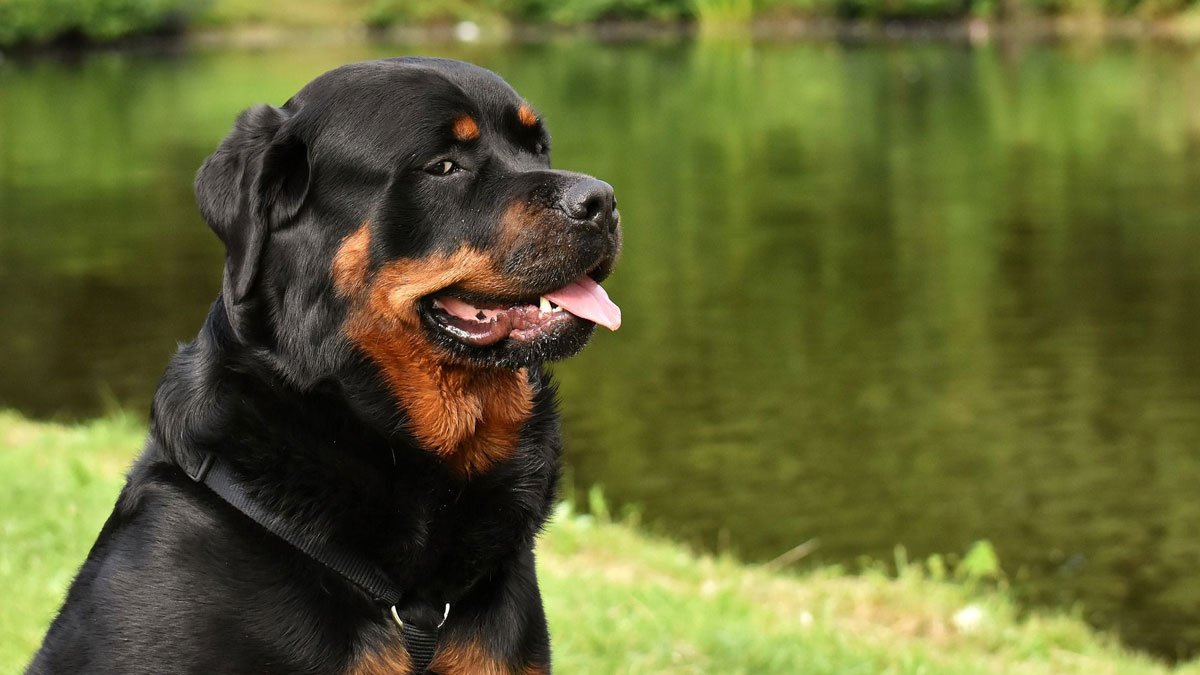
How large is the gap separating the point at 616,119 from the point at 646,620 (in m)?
27.0

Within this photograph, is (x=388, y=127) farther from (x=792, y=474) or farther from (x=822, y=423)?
(x=822, y=423)

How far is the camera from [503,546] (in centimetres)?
363

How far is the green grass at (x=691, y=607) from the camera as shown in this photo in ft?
18.8

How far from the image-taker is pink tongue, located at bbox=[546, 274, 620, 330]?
3799mm

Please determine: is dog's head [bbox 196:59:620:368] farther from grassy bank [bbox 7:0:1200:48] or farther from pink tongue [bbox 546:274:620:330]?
grassy bank [bbox 7:0:1200:48]

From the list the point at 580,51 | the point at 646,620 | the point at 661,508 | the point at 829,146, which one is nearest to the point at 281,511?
the point at 646,620

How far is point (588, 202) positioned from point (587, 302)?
0.89 ft

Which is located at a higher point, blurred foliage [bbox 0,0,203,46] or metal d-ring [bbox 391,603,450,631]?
metal d-ring [bbox 391,603,450,631]

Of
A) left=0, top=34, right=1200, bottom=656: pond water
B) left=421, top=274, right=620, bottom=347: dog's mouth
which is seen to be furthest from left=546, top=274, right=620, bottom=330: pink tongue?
left=0, top=34, right=1200, bottom=656: pond water

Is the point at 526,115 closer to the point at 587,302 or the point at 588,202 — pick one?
the point at 588,202

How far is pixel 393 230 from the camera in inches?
143

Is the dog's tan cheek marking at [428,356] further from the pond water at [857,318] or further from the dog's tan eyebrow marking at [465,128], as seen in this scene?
the pond water at [857,318]

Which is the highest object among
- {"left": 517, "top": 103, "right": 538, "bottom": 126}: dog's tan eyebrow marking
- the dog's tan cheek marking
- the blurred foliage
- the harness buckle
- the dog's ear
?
{"left": 517, "top": 103, "right": 538, "bottom": 126}: dog's tan eyebrow marking

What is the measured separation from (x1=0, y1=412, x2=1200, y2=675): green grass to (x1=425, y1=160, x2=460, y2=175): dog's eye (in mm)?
2265
